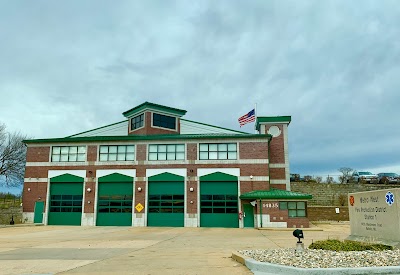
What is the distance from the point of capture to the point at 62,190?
4044cm

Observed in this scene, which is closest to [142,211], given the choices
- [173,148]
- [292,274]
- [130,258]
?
[173,148]

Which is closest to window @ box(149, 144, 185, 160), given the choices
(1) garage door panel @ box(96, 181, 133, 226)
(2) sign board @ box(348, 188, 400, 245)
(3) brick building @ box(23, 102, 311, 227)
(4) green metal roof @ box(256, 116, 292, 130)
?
(3) brick building @ box(23, 102, 311, 227)

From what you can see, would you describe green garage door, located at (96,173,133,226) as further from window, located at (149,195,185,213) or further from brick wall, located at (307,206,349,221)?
brick wall, located at (307,206,349,221)

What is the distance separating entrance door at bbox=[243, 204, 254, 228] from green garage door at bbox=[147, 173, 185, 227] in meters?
6.46

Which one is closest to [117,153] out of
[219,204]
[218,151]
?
[218,151]

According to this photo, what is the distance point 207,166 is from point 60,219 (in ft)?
57.2

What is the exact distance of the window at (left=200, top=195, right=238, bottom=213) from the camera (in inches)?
1474

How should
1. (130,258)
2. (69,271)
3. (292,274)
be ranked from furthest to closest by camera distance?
(130,258) → (69,271) → (292,274)

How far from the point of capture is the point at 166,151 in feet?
130

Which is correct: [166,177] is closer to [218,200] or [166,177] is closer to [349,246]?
[218,200]

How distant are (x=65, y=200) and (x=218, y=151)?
709 inches

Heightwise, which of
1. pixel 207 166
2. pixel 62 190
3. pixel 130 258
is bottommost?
pixel 130 258

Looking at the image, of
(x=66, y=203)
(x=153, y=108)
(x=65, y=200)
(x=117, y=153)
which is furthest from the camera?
(x=153, y=108)

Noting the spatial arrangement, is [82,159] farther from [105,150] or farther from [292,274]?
[292,274]
